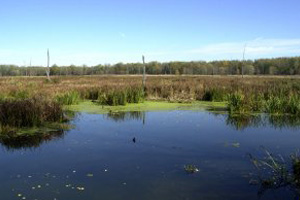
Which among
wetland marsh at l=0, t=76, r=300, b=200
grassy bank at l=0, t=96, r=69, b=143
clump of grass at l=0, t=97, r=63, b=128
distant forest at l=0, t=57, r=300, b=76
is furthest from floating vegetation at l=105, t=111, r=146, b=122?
distant forest at l=0, t=57, r=300, b=76

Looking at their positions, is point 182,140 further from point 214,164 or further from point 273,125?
point 273,125

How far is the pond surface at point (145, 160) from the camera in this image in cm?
596

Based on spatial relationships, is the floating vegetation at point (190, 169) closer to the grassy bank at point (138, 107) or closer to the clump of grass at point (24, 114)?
the clump of grass at point (24, 114)

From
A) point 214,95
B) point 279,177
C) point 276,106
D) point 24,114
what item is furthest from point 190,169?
point 214,95

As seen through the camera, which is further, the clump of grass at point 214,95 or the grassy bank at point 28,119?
the clump of grass at point 214,95

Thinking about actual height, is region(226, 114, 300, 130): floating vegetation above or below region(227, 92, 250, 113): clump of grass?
below

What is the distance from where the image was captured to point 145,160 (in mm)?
7848

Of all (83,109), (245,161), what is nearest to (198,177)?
(245,161)

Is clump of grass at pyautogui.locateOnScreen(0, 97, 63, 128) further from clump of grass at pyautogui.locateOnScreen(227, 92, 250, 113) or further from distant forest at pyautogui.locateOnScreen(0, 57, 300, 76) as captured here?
distant forest at pyautogui.locateOnScreen(0, 57, 300, 76)

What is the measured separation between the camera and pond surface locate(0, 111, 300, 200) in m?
5.96

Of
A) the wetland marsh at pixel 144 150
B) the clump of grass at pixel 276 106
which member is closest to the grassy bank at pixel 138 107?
the wetland marsh at pixel 144 150

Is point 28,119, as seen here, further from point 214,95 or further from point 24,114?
point 214,95

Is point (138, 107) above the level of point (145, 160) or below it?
above

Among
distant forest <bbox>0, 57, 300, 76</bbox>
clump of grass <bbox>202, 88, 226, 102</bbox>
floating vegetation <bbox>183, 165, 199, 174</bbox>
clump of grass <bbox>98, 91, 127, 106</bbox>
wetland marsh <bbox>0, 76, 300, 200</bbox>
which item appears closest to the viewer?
wetland marsh <bbox>0, 76, 300, 200</bbox>
